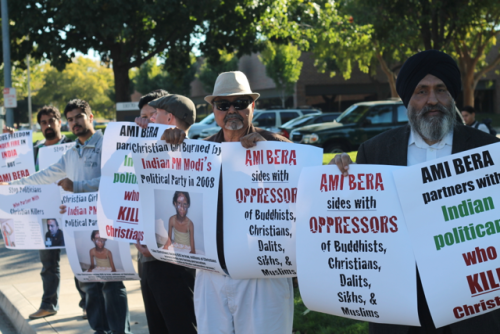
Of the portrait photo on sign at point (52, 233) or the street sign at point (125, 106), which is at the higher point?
the street sign at point (125, 106)

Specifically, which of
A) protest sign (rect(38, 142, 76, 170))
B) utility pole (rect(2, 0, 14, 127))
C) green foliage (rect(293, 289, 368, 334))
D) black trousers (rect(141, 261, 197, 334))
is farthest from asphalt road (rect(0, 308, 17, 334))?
utility pole (rect(2, 0, 14, 127))

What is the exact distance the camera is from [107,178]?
14.0 feet

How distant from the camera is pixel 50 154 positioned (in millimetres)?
6137

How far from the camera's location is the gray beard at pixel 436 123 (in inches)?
105

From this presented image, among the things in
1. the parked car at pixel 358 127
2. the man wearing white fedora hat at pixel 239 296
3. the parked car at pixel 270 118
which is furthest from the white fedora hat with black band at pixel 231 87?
the parked car at pixel 270 118

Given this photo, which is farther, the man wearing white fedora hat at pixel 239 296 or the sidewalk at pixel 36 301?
the sidewalk at pixel 36 301

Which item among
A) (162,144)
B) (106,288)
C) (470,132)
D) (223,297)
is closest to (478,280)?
(470,132)

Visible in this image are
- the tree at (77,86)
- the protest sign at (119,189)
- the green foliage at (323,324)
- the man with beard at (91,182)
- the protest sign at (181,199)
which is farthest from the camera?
the tree at (77,86)

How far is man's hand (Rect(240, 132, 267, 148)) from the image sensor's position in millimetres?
3182

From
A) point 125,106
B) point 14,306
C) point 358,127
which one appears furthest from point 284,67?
point 14,306

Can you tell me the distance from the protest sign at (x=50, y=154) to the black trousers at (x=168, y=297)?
2.61 m

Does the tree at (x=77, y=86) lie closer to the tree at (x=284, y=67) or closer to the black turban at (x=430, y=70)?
the tree at (x=284, y=67)

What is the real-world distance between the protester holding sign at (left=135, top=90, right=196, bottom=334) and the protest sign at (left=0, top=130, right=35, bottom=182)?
2.93 meters

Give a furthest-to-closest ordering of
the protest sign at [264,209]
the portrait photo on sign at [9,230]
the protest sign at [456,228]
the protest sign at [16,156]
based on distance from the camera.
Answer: the protest sign at [16,156]
the portrait photo on sign at [9,230]
the protest sign at [264,209]
the protest sign at [456,228]
